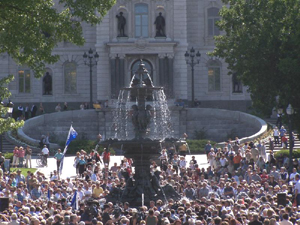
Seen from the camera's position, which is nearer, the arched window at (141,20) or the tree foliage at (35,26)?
the tree foliage at (35,26)

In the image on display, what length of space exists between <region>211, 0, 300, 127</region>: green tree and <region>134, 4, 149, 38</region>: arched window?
21095 mm

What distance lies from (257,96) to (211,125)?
14.1 metres

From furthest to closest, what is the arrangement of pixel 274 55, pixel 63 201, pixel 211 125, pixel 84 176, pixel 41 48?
pixel 211 125
pixel 274 55
pixel 84 176
pixel 63 201
pixel 41 48

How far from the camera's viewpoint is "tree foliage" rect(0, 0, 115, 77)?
2350 cm

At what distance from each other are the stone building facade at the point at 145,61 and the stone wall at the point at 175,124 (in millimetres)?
6579

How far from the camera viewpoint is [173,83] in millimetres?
65312

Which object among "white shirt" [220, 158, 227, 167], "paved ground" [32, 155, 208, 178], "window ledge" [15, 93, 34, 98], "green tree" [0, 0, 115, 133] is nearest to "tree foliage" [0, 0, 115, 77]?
"green tree" [0, 0, 115, 133]

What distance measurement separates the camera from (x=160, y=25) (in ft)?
212

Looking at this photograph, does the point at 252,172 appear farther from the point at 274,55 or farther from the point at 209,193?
the point at 274,55

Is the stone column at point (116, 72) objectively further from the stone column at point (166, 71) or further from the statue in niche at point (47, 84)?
the statue in niche at point (47, 84)

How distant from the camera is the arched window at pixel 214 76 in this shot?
68556mm

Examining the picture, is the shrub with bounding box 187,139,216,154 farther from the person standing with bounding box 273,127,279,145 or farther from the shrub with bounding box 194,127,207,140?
the person standing with bounding box 273,127,279,145

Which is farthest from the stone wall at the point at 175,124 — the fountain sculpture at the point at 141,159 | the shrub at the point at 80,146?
the fountain sculpture at the point at 141,159

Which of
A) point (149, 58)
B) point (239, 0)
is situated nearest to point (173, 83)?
point (149, 58)
